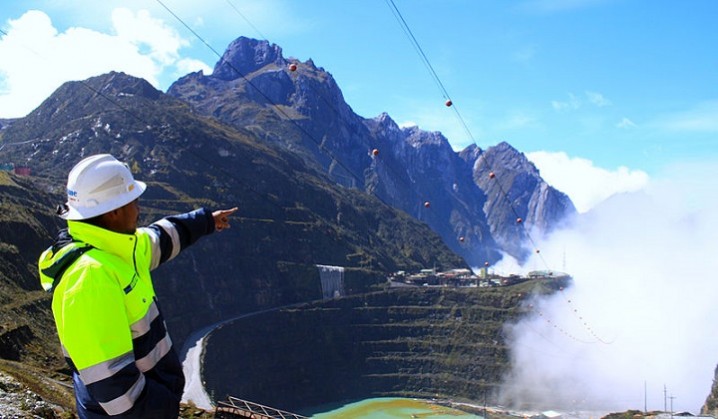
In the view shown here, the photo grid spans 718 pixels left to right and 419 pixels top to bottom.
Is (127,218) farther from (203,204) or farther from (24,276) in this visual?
(203,204)

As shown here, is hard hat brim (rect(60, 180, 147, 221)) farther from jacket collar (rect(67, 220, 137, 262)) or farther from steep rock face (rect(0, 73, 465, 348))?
steep rock face (rect(0, 73, 465, 348))

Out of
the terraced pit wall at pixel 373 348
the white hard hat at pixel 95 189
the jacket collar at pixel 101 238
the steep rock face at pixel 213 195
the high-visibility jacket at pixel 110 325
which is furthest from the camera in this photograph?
the steep rock face at pixel 213 195

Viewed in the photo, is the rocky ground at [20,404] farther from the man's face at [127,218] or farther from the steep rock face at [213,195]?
the steep rock face at [213,195]

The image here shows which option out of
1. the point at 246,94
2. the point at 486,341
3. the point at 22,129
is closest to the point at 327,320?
the point at 486,341

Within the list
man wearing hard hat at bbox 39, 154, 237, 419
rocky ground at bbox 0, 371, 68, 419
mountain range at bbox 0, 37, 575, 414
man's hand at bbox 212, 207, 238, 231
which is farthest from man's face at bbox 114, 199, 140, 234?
mountain range at bbox 0, 37, 575, 414

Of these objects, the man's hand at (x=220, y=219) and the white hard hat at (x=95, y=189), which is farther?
the man's hand at (x=220, y=219)

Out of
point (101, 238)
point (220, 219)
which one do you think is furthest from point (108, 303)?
point (220, 219)

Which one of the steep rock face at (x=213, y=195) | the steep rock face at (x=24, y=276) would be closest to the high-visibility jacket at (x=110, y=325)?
the steep rock face at (x=24, y=276)
